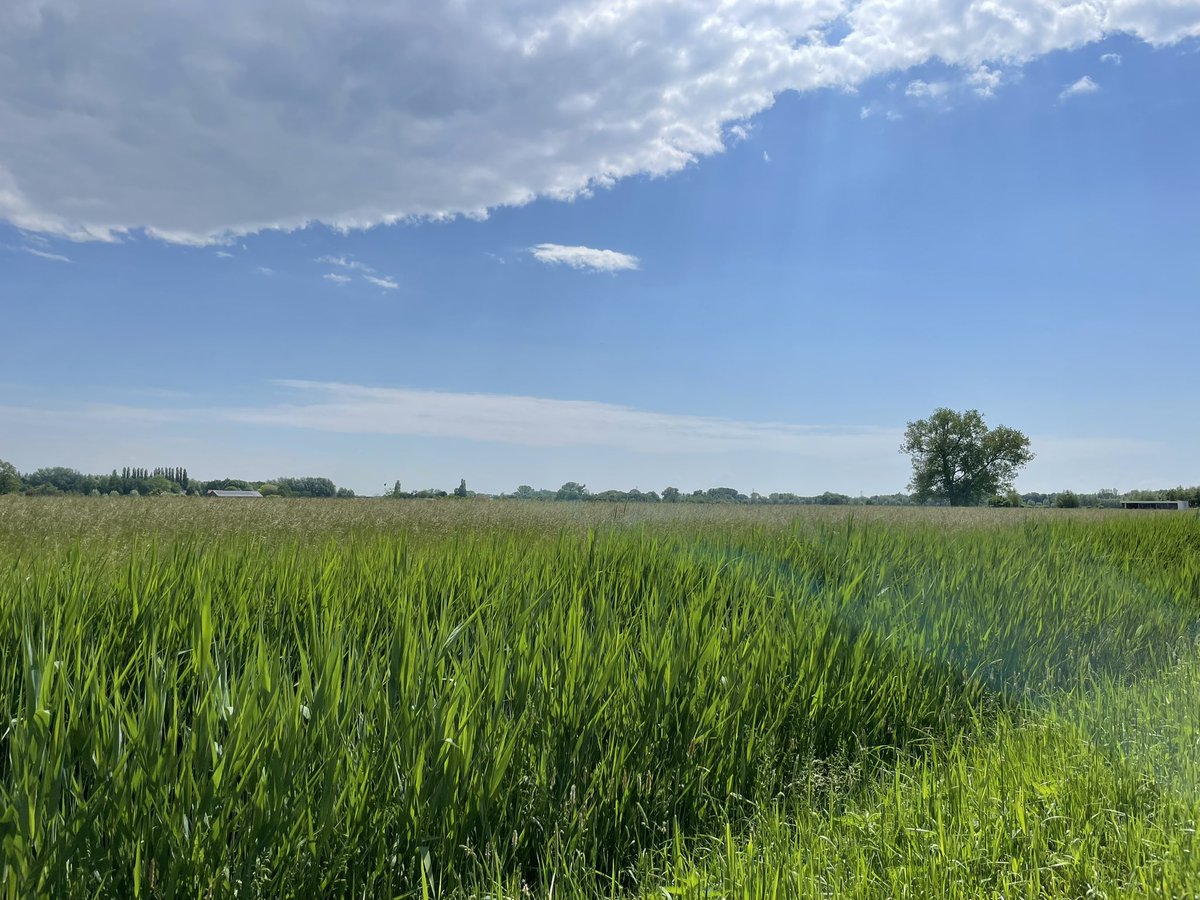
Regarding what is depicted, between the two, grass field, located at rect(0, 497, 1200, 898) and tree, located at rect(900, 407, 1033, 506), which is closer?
grass field, located at rect(0, 497, 1200, 898)

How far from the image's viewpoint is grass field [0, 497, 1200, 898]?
2029 millimetres

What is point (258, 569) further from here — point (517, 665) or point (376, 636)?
point (517, 665)

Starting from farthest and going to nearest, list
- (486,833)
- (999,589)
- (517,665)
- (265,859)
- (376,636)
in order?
1. (999,589)
2. (376,636)
3. (517,665)
4. (486,833)
5. (265,859)

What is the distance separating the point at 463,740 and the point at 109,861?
0.98m

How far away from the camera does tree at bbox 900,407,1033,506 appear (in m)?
Result: 61.2

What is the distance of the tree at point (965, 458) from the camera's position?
61.2 meters

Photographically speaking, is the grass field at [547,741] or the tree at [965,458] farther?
the tree at [965,458]

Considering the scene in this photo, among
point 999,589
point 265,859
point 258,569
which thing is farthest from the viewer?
point 999,589

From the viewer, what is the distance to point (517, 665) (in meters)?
3.04

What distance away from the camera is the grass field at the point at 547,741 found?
203 cm

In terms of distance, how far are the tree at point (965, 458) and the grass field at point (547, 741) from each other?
61.8 m

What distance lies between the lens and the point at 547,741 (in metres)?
2.71

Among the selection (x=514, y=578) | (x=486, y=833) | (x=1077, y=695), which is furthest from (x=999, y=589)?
(x=486, y=833)

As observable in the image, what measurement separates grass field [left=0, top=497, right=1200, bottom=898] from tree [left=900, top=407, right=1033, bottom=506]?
61791 mm
